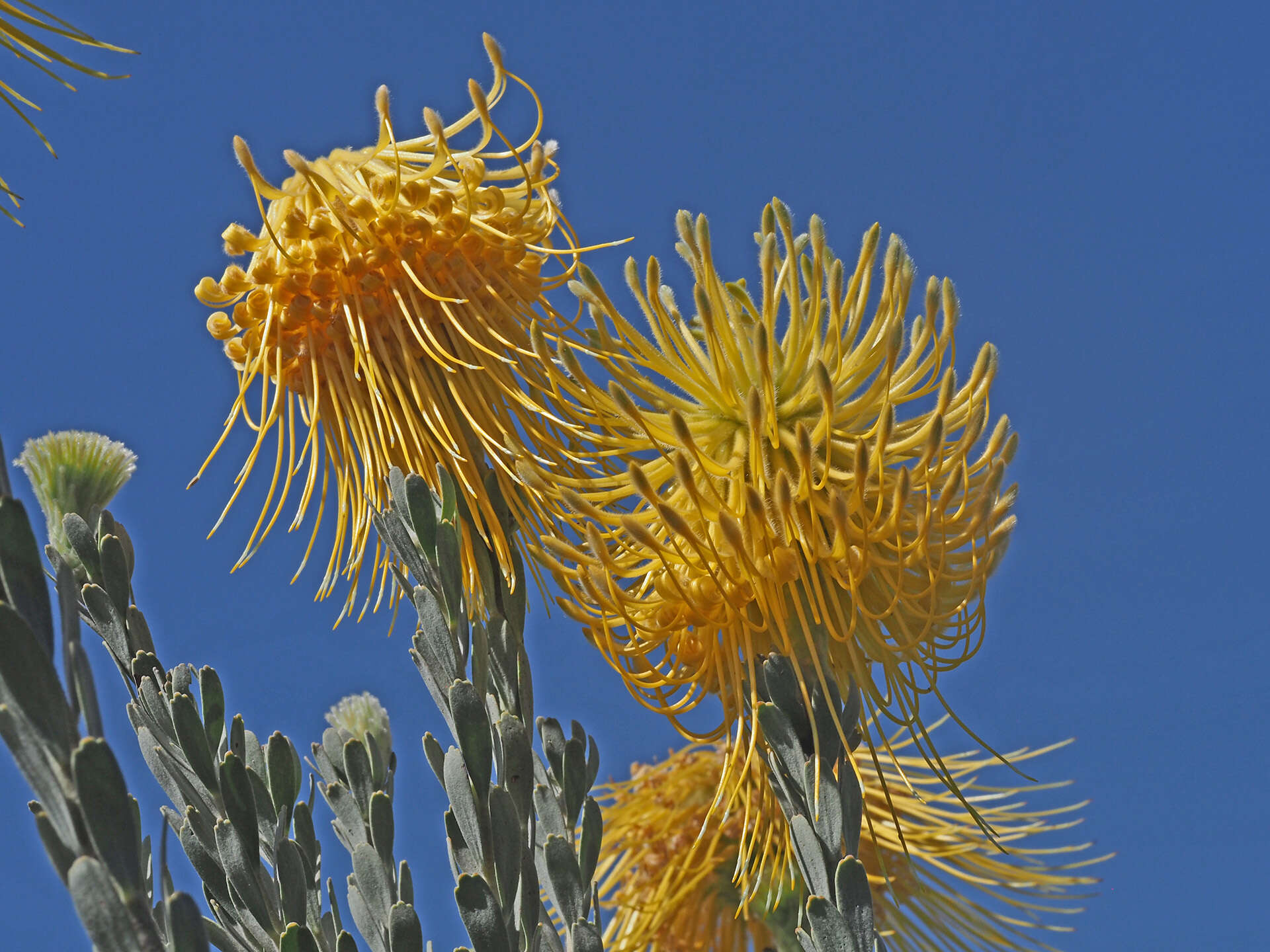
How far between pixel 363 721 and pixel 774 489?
1.72 feet

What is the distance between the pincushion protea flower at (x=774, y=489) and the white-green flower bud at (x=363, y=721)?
0.24 m

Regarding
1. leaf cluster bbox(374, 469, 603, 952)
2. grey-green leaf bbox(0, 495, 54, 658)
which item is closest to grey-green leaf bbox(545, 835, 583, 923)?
leaf cluster bbox(374, 469, 603, 952)

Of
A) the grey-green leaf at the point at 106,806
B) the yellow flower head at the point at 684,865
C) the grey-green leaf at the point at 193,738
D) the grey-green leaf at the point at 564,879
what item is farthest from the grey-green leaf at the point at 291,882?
the yellow flower head at the point at 684,865

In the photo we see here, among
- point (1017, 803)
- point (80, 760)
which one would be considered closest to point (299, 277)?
point (80, 760)

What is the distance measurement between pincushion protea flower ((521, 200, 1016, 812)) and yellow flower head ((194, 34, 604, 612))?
0.12 meters

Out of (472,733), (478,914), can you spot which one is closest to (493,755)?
(472,733)

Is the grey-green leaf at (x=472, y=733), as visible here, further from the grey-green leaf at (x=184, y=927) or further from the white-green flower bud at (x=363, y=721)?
the grey-green leaf at (x=184, y=927)

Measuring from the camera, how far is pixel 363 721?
1176 millimetres

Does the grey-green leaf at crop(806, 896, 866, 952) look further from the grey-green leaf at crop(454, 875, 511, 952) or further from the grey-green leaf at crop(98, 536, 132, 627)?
the grey-green leaf at crop(98, 536, 132, 627)

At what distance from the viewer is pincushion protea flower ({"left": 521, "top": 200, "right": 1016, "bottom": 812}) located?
3.34 ft

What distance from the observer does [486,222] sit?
128cm

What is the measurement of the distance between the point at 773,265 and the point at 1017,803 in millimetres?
849

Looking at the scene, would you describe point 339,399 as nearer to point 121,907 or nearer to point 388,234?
point 388,234

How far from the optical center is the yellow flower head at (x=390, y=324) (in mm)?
1213
